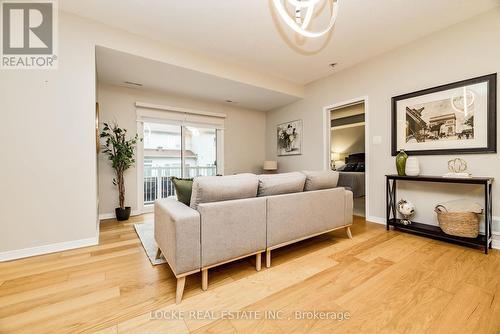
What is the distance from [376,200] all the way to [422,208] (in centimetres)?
55

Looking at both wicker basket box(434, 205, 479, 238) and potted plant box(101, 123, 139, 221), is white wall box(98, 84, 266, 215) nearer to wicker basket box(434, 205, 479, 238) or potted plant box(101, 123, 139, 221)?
potted plant box(101, 123, 139, 221)

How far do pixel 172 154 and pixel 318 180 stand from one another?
3.19 metres

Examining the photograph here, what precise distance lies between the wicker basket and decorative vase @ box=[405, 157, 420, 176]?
1.65 feet

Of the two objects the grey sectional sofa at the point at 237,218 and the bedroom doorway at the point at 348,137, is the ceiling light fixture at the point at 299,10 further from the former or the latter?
the bedroom doorway at the point at 348,137

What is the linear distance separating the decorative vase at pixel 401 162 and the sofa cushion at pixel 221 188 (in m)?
2.09

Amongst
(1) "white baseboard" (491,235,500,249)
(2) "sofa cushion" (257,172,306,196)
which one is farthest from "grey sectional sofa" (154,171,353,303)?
(1) "white baseboard" (491,235,500,249)

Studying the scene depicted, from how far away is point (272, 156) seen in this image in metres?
5.20

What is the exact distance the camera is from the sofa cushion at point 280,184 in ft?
5.90

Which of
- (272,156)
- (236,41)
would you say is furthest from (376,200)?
(236,41)

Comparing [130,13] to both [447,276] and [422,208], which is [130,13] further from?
[422,208]

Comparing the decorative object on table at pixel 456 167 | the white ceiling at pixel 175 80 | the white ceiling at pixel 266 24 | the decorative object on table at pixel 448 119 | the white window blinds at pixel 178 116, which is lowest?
the decorative object on table at pixel 456 167

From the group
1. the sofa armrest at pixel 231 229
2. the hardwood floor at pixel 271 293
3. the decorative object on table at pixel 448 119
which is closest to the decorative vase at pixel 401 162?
the decorative object on table at pixel 448 119

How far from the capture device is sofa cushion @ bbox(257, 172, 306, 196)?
70.9 inches

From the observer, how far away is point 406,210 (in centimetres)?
264
